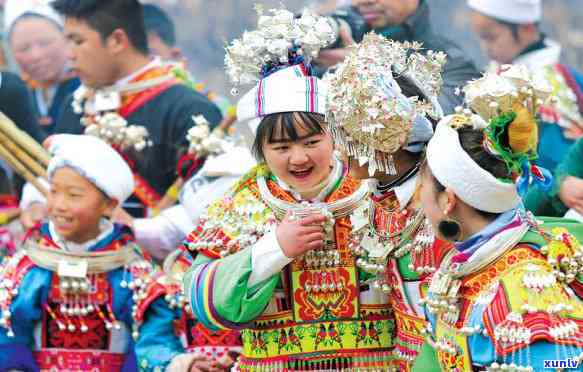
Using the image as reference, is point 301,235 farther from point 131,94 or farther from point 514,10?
point 514,10

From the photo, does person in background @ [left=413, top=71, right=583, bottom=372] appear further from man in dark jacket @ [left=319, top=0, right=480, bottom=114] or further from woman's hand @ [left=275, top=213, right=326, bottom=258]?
man in dark jacket @ [left=319, top=0, right=480, bottom=114]

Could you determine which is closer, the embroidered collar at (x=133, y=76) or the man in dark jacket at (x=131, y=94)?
the man in dark jacket at (x=131, y=94)

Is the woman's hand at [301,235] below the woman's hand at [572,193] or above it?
below

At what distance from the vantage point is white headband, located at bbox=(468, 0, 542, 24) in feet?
23.6

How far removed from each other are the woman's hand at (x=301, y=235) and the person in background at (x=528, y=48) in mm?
2374

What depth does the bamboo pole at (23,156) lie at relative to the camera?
5.59 m

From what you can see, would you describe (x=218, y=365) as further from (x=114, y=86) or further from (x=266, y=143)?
(x=114, y=86)

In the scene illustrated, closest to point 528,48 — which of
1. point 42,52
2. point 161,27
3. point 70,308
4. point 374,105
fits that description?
point 161,27

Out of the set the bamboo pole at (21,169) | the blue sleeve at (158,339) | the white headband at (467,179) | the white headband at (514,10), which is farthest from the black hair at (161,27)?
the white headband at (467,179)

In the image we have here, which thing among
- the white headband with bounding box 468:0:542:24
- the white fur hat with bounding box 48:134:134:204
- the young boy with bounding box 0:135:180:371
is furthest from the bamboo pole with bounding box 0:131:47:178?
the white headband with bounding box 468:0:542:24

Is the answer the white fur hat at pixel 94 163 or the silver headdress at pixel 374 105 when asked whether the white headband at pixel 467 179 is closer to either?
the silver headdress at pixel 374 105

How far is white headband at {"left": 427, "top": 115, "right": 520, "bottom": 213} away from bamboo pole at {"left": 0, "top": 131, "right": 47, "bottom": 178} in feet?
7.81

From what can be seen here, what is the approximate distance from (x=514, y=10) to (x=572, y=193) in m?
2.57

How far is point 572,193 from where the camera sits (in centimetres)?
482
